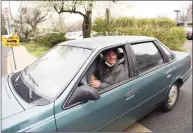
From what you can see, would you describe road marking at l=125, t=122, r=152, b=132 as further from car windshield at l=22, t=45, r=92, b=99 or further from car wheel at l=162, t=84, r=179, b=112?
car windshield at l=22, t=45, r=92, b=99

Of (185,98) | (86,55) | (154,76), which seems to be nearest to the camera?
(86,55)

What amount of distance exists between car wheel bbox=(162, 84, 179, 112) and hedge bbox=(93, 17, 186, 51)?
719cm

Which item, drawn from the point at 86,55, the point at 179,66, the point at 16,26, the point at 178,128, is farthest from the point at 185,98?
the point at 16,26

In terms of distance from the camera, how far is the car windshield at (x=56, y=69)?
2.37 m

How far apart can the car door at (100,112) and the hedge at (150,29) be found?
28.3 ft

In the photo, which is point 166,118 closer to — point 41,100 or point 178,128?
point 178,128

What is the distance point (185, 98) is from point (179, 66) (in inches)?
38.1

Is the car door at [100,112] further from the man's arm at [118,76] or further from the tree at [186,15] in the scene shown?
the tree at [186,15]

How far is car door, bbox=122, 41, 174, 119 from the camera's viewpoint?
3.01m

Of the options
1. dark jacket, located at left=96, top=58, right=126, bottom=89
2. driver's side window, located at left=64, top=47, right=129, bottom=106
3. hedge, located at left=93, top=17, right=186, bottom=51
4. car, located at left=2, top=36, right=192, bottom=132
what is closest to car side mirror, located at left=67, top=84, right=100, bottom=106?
car, located at left=2, top=36, right=192, bottom=132

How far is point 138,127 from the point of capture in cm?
338

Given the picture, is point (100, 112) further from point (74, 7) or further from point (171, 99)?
point (74, 7)

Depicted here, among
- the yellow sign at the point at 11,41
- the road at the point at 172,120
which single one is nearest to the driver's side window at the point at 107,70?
the road at the point at 172,120

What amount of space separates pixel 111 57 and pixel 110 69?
0.58 ft
